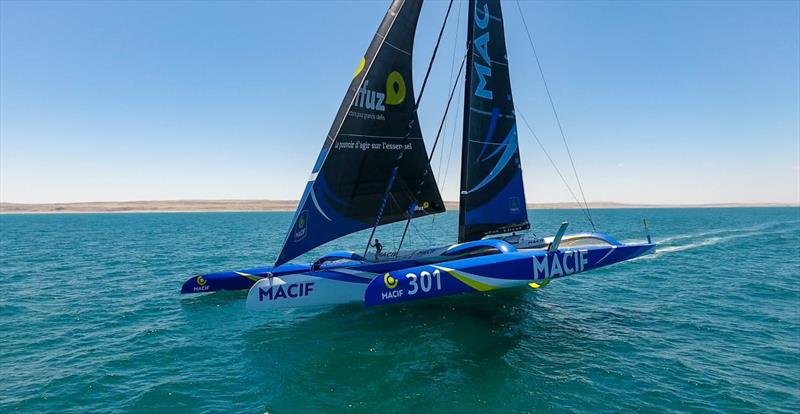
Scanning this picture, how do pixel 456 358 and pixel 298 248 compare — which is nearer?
pixel 456 358

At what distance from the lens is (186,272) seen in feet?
62.7

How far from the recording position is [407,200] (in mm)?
12180

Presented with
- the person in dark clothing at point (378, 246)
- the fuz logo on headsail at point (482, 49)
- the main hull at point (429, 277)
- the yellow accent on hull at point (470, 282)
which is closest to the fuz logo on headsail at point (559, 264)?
the main hull at point (429, 277)

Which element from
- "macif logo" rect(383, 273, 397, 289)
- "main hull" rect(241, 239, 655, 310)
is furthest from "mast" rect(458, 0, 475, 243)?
"macif logo" rect(383, 273, 397, 289)

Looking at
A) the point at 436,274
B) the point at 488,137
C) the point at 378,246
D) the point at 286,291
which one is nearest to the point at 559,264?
the point at 436,274

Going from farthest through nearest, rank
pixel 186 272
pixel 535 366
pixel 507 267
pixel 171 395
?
pixel 186 272 < pixel 507 267 < pixel 535 366 < pixel 171 395

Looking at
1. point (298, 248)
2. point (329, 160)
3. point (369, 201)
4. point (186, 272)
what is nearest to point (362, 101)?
point (329, 160)

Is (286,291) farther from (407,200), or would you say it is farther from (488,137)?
(488,137)

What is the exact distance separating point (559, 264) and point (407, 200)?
4.88 m

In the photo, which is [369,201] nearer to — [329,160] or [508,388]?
[329,160]

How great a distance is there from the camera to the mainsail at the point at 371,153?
33.9 ft

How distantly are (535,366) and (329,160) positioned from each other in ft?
23.2

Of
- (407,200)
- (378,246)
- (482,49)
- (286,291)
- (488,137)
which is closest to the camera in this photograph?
(286,291)

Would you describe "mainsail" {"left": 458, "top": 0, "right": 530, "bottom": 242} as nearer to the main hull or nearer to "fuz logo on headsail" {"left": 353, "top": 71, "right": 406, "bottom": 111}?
the main hull
